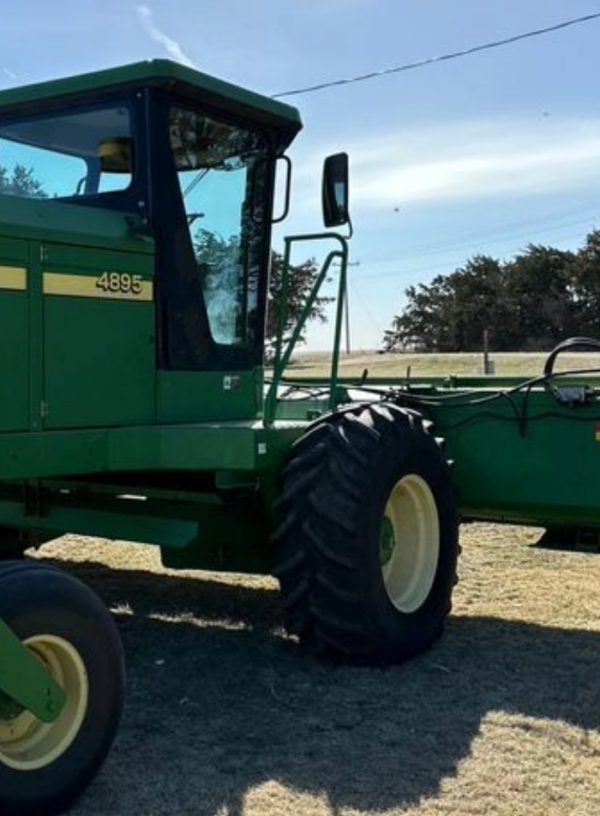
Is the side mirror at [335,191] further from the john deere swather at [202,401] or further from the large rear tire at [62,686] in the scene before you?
the large rear tire at [62,686]

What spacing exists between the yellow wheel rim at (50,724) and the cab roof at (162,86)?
2.61 meters

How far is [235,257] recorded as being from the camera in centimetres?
534

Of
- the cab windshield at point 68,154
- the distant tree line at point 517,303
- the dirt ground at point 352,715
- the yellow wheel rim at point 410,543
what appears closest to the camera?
the dirt ground at point 352,715

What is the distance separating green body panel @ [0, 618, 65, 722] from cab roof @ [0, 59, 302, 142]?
8.69 feet

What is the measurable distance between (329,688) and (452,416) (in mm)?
2041

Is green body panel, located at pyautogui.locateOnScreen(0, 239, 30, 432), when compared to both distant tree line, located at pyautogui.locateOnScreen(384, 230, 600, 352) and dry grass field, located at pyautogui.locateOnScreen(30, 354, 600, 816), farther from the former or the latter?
distant tree line, located at pyautogui.locateOnScreen(384, 230, 600, 352)

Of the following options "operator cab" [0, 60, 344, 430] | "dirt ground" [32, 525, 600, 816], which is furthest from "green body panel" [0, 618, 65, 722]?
"operator cab" [0, 60, 344, 430]

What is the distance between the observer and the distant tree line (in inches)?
2233

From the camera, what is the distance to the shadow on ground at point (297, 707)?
366 cm

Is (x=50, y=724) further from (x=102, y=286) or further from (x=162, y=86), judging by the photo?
(x=162, y=86)

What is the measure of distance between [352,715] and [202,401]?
165cm

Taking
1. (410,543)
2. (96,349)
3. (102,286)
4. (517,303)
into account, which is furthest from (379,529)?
(517,303)

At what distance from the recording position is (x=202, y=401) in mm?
5203

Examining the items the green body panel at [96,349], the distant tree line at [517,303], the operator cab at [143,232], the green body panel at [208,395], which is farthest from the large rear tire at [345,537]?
the distant tree line at [517,303]
